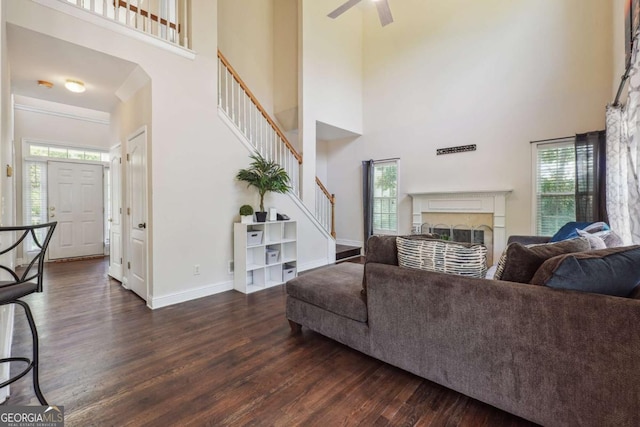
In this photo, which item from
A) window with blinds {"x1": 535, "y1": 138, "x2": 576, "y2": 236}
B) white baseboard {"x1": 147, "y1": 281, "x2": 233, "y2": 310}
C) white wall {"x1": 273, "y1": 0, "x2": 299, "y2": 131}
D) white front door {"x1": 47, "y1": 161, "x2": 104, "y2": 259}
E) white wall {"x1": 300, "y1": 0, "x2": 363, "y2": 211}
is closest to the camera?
white baseboard {"x1": 147, "y1": 281, "x2": 233, "y2": 310}

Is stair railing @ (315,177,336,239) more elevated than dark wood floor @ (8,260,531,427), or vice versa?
stair railing @ (315,177,336,239)

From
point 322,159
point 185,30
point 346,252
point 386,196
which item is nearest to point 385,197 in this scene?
point 386,196

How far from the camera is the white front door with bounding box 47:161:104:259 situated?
5785 mm

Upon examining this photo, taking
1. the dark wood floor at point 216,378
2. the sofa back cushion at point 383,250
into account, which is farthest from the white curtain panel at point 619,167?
the dark wood floor at point 216,378

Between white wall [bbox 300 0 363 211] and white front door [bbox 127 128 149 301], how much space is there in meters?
2.46

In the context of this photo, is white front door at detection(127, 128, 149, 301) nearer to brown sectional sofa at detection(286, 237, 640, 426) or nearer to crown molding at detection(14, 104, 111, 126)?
crown molding at detection(14, 104, 111, 126)

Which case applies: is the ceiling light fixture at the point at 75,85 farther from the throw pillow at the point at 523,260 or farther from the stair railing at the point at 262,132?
the throw pillow at the point at 523,260

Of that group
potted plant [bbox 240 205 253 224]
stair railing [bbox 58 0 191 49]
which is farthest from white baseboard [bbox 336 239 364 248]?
stair railing [bbox 58 0 191 49]

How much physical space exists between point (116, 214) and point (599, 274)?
17.9 ft

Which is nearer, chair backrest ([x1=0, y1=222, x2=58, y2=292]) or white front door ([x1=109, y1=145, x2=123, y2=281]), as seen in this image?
chair backrest ([x1=0, y1=222, x2=58, y2=292])

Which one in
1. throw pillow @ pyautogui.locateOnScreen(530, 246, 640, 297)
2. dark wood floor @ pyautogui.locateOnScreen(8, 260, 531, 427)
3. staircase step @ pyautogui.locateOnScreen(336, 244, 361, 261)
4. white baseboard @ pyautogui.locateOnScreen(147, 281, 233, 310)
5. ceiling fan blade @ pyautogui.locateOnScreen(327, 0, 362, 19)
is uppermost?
ceiling fan blade @ pyautogui.locateOnScreen(327, 0, 362, 19)

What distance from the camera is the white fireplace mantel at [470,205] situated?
16.1 ft

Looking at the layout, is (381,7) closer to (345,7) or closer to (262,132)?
(345,7)

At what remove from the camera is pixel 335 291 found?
229 centimetres
